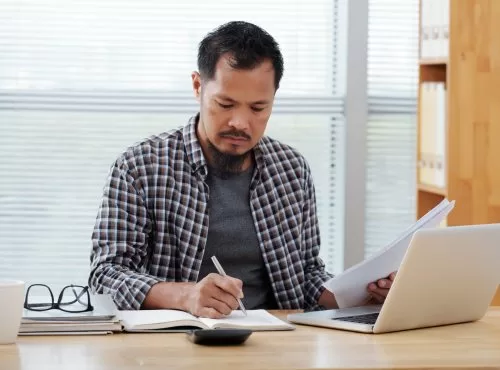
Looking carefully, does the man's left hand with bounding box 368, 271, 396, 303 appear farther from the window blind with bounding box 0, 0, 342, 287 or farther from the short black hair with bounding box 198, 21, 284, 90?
the window blind with bounding box 0, 0, 342, 287

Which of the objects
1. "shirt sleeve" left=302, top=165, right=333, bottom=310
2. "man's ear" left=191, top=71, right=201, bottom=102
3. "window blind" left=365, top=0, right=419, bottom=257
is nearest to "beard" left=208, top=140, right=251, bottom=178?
"man's ear" left=191, top=71, right=201, bottom=102

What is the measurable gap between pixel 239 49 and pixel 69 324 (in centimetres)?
99

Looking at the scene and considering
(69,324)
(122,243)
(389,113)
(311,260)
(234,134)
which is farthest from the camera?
(389,113)

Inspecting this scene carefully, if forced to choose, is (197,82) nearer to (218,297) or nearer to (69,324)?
(218,297)

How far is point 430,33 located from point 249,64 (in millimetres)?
1231

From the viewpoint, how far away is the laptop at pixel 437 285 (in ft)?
6.79

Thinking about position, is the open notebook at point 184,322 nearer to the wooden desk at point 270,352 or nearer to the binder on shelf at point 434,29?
the wooden desk at point 270,352

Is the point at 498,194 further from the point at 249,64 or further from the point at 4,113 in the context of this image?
the point at 4,113

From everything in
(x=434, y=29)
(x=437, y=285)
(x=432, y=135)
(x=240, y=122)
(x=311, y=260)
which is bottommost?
(x=311, y=260)

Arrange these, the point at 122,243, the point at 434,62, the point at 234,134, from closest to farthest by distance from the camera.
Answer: the point at 122,243 → the point at 234,134 → the point at 434,62

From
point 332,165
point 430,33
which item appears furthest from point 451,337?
point 332,165

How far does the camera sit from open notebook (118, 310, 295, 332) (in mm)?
2078

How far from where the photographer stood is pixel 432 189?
3.63 m

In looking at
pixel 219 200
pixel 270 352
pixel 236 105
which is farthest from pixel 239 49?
pixel 270 352
